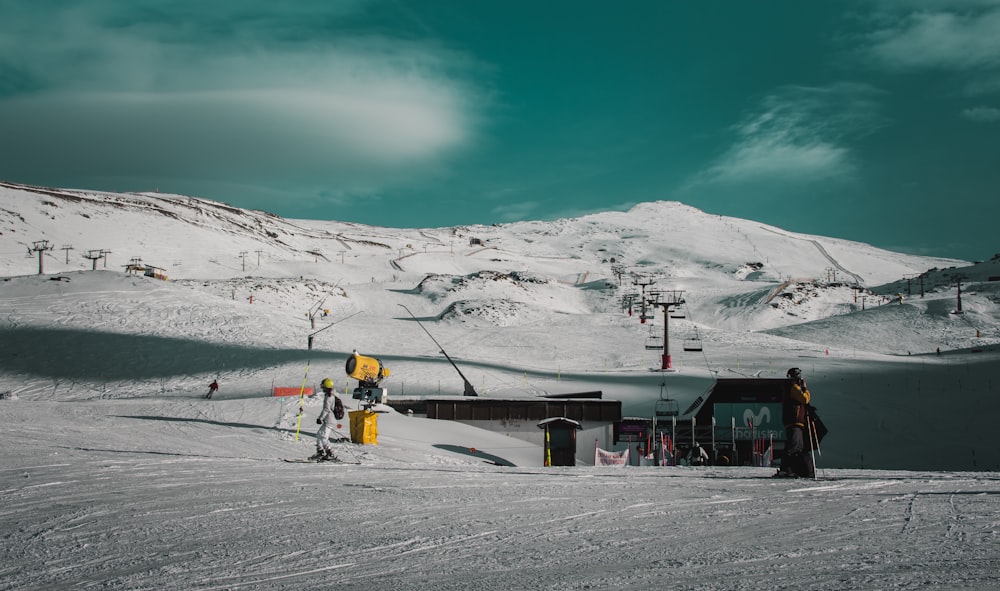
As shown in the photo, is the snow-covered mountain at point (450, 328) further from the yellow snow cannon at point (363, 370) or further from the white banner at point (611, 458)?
the yellow snow cannon at point (363, 370)

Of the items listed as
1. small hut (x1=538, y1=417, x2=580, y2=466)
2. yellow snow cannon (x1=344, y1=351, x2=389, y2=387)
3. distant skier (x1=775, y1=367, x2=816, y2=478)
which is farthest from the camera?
small hut (x1=538, y1=417, x2=580, y2=466)

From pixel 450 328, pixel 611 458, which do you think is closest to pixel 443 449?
pixel 611 458

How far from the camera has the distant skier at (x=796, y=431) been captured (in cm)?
1110

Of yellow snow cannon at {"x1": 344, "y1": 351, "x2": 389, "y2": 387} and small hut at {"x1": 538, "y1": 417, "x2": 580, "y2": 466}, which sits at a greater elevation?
yellow snow cannon at {"x1": 344, "y1": 351, "x2": 389, "y2": 387}

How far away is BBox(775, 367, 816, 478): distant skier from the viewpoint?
11.1 meters

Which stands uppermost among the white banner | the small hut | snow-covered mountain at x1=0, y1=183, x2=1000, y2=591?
snow-covered mountain at x1=0, y1=183, x2=1000, y2=591

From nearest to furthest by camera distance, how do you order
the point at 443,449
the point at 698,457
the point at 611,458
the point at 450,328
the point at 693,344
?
the point at 443,449, the point at 698,457, the point at 611,458, the point at 693,344, the point at 450,328

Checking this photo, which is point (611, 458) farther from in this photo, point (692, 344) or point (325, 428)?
point (692, 344)

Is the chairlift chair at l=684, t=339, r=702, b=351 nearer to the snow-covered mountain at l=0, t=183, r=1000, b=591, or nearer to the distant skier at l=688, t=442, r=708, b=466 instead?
the snow-covered mountain at l=0, t=183, r=1000, b=591

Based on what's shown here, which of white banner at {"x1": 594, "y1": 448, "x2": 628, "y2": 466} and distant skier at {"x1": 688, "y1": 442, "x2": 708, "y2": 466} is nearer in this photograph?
distant skier at {"x1": 688, "y1": 442, "x2": 708, "y2": 466}

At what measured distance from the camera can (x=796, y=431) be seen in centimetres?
1116

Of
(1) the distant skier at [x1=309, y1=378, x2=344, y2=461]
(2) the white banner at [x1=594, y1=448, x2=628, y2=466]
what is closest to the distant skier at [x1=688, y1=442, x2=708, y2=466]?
(2) the white banner at [x1=594, y1=448, x2=628, y2=466]

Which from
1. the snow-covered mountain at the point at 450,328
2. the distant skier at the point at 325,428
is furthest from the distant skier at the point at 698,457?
the distant skier at the point at 325,428

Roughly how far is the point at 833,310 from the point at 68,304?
96683 millimetres
